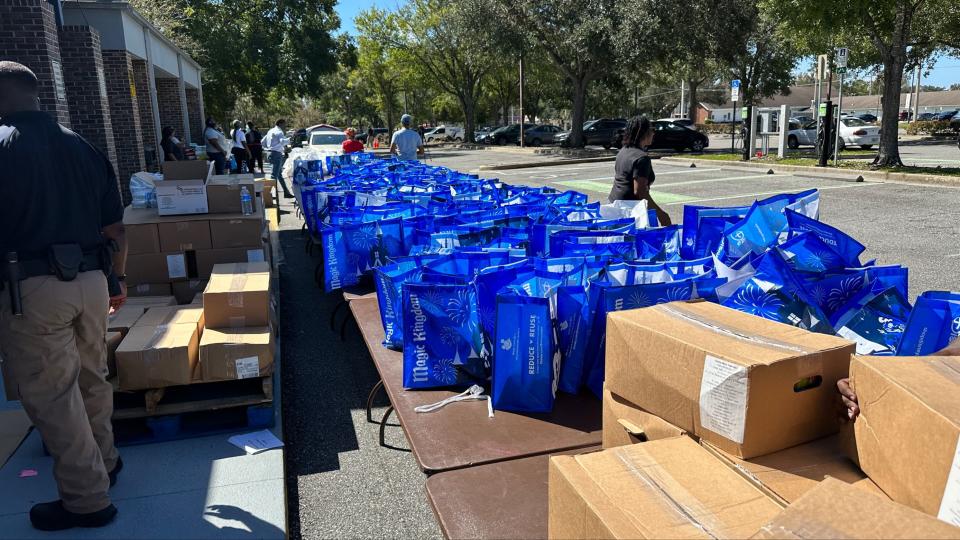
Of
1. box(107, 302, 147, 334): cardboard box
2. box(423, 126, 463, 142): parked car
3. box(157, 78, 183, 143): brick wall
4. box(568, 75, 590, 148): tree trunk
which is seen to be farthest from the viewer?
box(423, 126, 463, 142): parked car

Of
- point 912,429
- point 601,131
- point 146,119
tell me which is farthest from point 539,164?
point 912,429

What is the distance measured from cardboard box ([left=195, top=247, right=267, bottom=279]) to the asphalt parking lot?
0.75 m

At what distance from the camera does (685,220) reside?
502 centimetres

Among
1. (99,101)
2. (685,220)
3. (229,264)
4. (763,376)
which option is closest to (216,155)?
Result: (99,101)

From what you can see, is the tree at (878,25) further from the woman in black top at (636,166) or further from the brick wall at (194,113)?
the brick wall at (194,113)

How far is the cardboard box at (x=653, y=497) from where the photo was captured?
1.71 metres

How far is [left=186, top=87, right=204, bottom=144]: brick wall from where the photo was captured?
1029 inches

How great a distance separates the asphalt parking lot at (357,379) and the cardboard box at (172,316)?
806mm

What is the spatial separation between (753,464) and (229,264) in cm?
440

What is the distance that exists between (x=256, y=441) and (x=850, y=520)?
3154 mm

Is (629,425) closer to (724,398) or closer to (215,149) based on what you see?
(724,398)

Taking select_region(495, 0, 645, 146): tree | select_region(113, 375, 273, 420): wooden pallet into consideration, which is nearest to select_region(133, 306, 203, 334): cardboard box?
select_region(113, 375, 273, 420): wooden pallet

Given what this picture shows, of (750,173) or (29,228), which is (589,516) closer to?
(29,228)

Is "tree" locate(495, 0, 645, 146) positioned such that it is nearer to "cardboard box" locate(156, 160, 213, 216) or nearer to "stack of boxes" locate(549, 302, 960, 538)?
"cardboard box" locate(156, 160, 213, 216)
